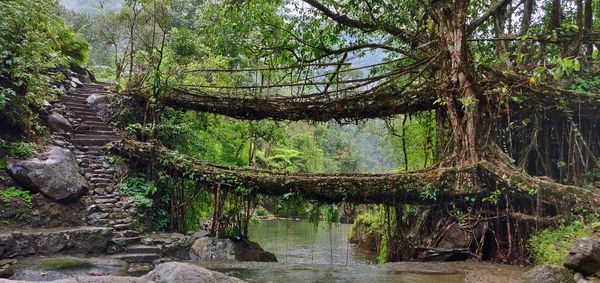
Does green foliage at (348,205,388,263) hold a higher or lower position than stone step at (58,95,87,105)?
lower

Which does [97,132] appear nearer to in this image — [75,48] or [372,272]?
[75,48]

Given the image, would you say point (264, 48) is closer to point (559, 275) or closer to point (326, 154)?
point (559, 275)

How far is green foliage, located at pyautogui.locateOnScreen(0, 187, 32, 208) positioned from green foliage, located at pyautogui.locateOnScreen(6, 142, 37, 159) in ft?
2.78

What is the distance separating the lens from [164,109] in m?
10.7

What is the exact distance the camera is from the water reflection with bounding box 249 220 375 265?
10781mm

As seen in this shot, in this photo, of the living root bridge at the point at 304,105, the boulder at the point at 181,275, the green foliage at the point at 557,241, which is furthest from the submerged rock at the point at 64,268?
the green foliage at the point at 557,241

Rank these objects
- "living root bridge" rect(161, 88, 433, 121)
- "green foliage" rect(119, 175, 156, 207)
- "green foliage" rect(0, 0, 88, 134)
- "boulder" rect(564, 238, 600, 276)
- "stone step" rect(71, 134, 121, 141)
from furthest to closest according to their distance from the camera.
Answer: "stone step" rect(71, 134, 121, 141)
"green foliage" rect(119, 175, 156, 207)
"living root bridge" rect(161, 88, 433, 121)
"green foliage" rect(0, 0, 88, 134)
"boulder" rect(564, 238, 600, 276)

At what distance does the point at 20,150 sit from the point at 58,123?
6.85ft

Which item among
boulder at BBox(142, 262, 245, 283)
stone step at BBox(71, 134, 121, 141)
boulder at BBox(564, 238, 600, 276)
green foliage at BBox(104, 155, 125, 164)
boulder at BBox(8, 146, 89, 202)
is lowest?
boulder at BBox(142, 262, 245, 283)

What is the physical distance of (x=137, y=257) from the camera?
7.36 metres

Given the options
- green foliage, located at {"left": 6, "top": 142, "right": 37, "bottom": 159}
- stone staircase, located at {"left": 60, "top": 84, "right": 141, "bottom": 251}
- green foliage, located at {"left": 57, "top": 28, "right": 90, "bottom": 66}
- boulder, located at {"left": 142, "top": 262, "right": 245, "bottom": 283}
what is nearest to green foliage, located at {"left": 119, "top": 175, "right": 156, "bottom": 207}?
stone staircase, located at {"left": 60, "top": 84, "right": 141, "bottom": 251}

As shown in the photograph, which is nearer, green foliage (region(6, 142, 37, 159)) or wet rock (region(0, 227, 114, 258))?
wet rock (region(0, 227, 114, 258))

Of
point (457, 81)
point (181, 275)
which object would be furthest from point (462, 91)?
point (181, 275)

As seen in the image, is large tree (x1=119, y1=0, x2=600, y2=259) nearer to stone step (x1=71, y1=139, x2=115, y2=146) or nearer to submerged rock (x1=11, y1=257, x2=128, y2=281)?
stone step (x1=71, y1=139, x2=115, y2=146)
